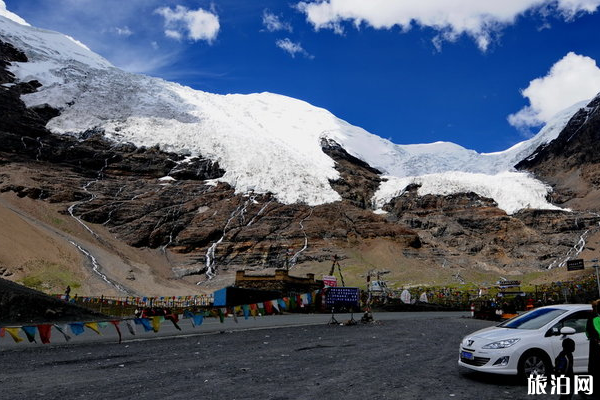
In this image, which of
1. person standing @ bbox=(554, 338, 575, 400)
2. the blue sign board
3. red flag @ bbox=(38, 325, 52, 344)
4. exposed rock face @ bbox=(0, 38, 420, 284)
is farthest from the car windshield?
exposed rock face @ bbox=(0, 38, 420, 284)

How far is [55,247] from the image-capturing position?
257 ft

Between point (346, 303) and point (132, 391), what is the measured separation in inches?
1170

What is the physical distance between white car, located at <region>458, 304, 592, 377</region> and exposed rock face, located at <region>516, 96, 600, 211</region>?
494 feet

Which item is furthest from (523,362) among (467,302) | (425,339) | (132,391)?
(467,302)

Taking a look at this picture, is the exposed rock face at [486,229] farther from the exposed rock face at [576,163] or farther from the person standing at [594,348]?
the person standing at [594,348]

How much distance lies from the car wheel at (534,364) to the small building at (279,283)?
4932 cm

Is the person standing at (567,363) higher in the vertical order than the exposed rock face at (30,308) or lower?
higher

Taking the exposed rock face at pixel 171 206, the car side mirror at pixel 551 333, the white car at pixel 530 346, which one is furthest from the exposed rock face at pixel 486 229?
the car side mirror at pixel 551 333

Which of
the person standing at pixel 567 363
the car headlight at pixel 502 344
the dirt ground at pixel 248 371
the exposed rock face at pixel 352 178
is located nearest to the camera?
the person standing at pixel 567 363

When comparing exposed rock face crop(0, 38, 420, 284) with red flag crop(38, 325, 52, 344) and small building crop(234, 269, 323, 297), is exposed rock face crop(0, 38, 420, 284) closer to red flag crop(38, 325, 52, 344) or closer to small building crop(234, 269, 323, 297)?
small building crop(234, 269, 323, 297)

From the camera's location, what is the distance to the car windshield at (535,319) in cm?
1063

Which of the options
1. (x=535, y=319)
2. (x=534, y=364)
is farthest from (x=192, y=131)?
(x=534, y=364)

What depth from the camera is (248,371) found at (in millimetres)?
12250

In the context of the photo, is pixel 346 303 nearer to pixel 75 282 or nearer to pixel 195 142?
pixel 75 282
